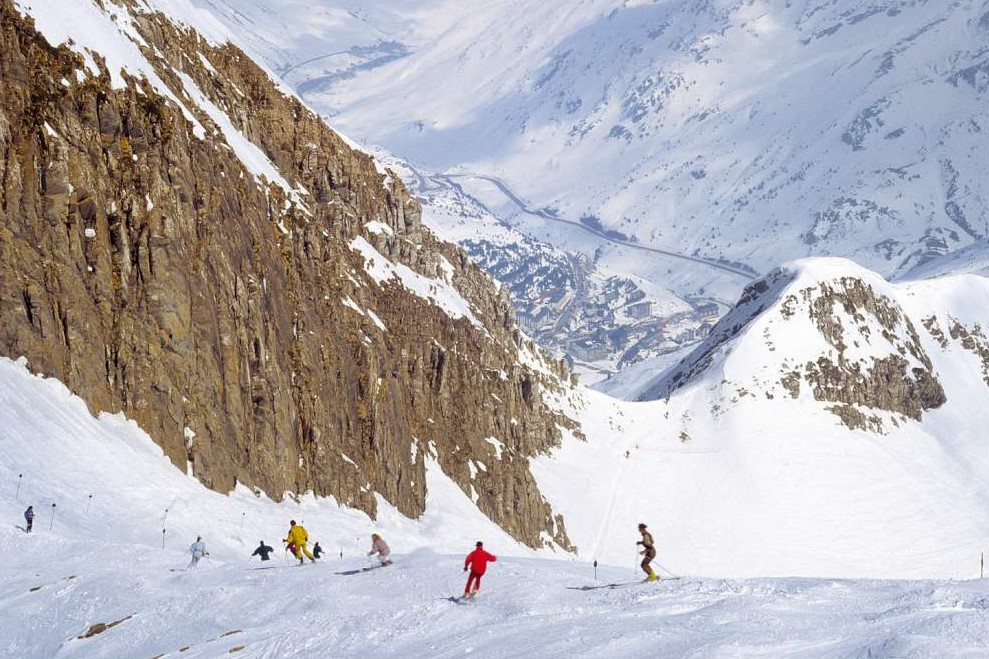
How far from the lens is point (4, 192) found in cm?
6094

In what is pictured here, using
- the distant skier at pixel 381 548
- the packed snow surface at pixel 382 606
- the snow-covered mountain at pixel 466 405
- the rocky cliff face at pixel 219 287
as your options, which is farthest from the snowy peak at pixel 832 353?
the distant skier at pixel 381 548

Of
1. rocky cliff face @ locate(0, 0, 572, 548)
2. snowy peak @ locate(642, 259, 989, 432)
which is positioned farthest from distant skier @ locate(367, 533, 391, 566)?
snowy peak @ locate(642, 259, 989, 432)

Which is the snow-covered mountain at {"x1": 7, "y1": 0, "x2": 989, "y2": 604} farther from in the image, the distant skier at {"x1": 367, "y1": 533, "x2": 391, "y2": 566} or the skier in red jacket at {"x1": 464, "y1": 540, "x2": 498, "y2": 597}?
the skier in red jacket at {"x1": 464, "y1": 540, "x2": 498, "y2": 597}

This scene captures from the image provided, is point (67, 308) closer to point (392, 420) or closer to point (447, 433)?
point (392, 420)

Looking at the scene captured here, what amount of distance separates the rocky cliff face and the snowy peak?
65.5m

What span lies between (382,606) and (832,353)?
15242cm

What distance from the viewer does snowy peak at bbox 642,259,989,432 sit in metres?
175

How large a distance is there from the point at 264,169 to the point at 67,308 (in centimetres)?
3786

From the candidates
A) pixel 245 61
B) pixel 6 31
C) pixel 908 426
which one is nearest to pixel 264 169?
pixel 245 61

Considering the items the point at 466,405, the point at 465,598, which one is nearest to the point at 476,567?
the point at 465,598

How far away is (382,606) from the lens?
35.6m

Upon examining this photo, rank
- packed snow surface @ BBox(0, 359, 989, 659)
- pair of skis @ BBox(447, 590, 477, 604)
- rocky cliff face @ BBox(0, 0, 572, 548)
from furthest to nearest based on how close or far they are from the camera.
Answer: rocky cliff face @ BBox(0, 0, 572, 548)
pair of skis @ BBox(447, 590, 477, 604)
packed snow surface @ BBox(0, 359, 989, 659)

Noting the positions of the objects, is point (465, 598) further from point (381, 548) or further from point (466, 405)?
point (466, 405)

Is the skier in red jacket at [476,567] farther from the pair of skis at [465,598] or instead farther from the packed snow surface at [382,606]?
the packed snow surface at [382,606]
